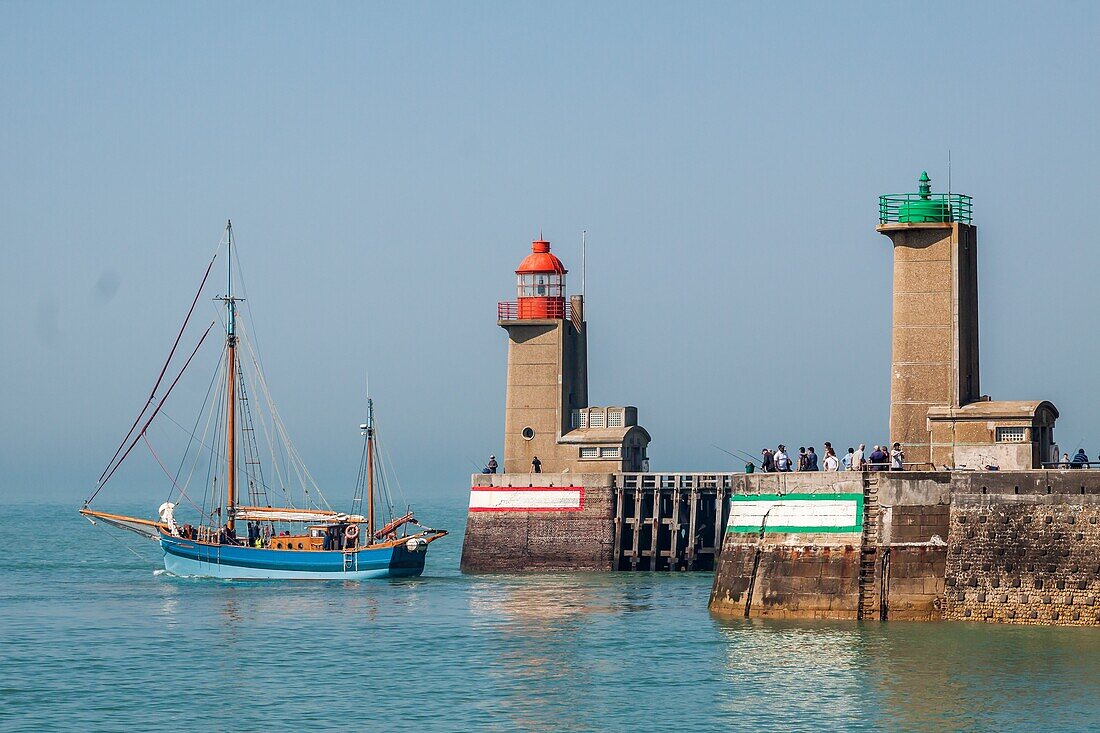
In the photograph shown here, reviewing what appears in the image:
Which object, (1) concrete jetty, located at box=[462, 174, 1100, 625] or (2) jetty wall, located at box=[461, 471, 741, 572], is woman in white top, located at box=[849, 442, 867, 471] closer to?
(1) concrete jetty, located at box=[462, 174, 1100, 625]

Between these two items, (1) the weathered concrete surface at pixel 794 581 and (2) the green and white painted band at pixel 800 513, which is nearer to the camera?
(1) the weathered concrete surface at pixel 794 581

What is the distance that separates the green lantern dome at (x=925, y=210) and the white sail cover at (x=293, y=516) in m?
24.6

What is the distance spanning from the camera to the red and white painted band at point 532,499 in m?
61.8

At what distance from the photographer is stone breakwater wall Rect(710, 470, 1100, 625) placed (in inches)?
1502

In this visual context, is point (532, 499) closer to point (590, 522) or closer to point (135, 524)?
point (590, 522)

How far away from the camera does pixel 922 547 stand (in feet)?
131

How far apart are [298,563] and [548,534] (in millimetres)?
9346

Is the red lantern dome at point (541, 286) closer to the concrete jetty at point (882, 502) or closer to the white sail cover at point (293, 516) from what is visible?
the concrete jetty at point (882, 502)

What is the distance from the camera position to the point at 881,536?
132 ft

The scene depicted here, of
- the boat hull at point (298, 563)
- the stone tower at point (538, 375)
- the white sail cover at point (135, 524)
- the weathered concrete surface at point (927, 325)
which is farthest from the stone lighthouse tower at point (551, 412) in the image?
the weathered concrete surface at point (927, 325)

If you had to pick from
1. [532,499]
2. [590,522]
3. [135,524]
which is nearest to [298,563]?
[135,524]

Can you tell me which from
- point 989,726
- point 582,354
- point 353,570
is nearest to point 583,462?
point 582,354

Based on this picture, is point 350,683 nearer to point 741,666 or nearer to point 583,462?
point 741,666

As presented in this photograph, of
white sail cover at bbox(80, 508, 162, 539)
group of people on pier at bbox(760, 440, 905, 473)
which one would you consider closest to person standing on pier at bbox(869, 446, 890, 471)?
group of people on pier at bbox(760, 440, 905, 473)
